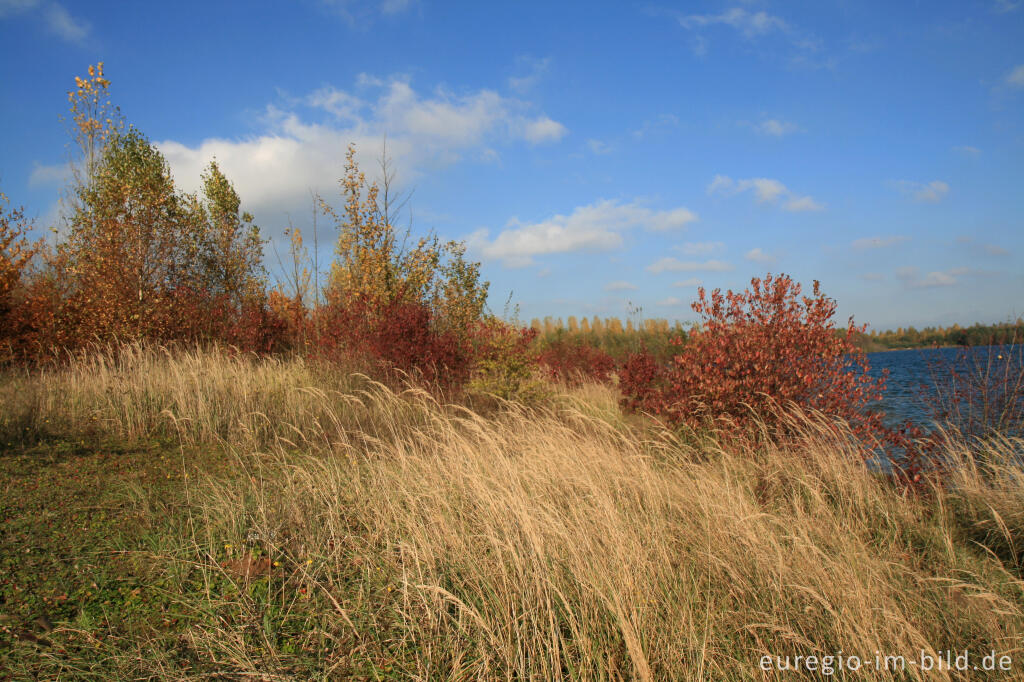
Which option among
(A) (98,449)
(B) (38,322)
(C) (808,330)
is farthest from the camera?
(B) (38,322)

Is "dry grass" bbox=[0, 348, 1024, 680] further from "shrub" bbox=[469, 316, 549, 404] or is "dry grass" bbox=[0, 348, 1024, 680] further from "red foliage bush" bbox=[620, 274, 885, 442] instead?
"shrub" bbox=[469, 316, 549, 404]

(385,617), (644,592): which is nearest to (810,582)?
(644,592)

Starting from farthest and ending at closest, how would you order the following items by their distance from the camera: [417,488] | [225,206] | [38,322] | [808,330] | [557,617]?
1. [225,206]
2. [38,322]
3. [808,330]
4. [417,488]
5. [557,617]

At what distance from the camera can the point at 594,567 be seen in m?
2.59

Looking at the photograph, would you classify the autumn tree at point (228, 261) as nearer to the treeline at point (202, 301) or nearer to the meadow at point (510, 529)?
the treeline at point (202, 301)

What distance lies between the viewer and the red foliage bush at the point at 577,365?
46.4 ft

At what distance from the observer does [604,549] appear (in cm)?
290

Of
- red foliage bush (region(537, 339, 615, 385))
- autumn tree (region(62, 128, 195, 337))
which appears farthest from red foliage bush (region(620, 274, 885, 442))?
autumn tree (region(62, 128, 195, 337))

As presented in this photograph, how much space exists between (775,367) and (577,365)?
9.43 meters

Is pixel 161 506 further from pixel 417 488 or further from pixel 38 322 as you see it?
pixel 38 322

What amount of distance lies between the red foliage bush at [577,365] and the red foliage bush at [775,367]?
22.3 feet

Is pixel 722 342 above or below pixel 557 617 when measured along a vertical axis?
above

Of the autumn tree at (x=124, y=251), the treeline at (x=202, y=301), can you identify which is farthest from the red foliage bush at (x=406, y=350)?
the autumn tree at (x=124, y=251)

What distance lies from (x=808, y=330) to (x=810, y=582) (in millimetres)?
4025
